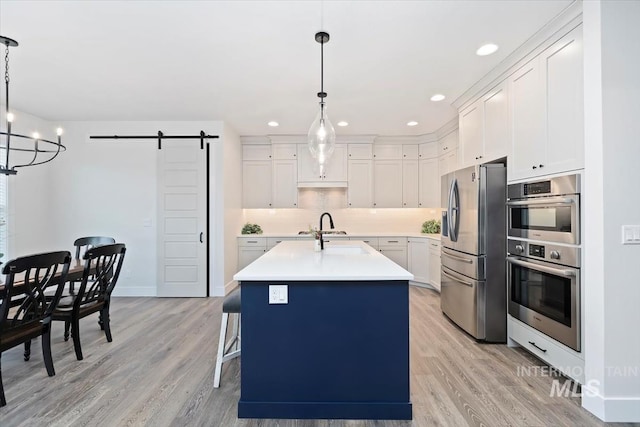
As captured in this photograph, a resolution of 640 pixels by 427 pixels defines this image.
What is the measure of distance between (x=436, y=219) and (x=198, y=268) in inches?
167

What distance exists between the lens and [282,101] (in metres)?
3.87

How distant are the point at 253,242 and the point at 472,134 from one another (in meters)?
3.78

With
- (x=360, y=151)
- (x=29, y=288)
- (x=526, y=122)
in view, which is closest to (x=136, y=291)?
(x=29, y=288)

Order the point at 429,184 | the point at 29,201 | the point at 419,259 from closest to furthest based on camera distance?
the point at 29,201, the point at 419,259, the point at 429,184

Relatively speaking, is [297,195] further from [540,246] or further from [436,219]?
[540,246]

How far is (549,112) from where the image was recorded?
92.4 inches

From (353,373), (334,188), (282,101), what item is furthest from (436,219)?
(353,373)

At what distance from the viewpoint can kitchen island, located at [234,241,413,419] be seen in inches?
73.6

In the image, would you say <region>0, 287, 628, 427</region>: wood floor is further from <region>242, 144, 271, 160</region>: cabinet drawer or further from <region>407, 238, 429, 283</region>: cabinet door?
<region>242, 144, 271, 160</region>: cabinet drawer

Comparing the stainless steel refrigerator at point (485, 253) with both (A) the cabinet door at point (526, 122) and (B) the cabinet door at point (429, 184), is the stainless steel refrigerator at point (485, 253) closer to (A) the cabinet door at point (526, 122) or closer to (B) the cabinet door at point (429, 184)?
(A) the cabinet door at point (526, 122)

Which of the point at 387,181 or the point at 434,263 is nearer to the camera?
the point at 434,263

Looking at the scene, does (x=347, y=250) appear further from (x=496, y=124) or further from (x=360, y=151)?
(x=360, y=151)

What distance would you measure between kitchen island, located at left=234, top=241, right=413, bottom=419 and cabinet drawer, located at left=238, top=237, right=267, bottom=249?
11.7 feet

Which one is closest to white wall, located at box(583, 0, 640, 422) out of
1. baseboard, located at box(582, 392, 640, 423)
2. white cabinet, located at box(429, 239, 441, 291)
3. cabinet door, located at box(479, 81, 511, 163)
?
baseboard, located at box(582, 392, 640, 423)
